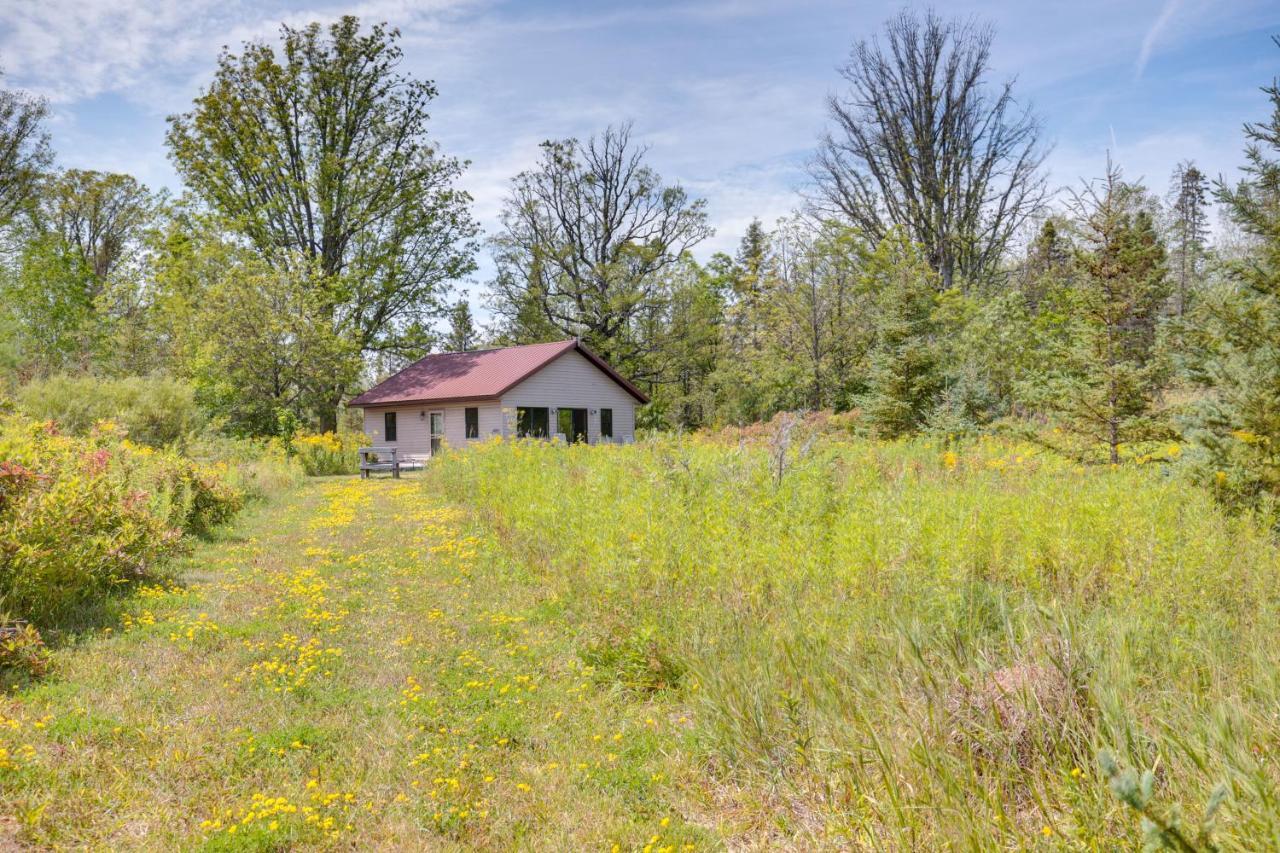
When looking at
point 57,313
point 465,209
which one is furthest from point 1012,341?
point 57,313

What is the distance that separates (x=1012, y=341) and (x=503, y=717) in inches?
801

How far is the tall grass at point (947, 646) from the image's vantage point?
7.85 feet

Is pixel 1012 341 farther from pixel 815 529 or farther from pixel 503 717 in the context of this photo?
pixel 503 717

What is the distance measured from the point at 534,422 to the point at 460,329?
19125 millimetres

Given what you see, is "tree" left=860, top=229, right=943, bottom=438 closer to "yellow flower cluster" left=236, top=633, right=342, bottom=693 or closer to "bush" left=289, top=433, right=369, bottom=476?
"yellow flower cluster" left=236, top=633, right=342, bottom=693

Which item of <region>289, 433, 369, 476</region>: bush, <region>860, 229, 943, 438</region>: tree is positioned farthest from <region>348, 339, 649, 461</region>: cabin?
<region>860, 229, 943, 438</region>: tree

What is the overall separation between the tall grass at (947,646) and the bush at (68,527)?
12.6ft

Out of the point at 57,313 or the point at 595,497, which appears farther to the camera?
the point at 57,313

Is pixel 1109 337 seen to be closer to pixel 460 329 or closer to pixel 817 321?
pixel 817 321

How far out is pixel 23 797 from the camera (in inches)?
123

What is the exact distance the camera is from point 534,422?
28.2 m

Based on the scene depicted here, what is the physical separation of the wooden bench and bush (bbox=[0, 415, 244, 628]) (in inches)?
439

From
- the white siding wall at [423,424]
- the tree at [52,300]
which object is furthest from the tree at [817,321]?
the tree at [52,300]

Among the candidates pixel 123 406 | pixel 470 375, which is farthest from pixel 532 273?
pixel 123 406
